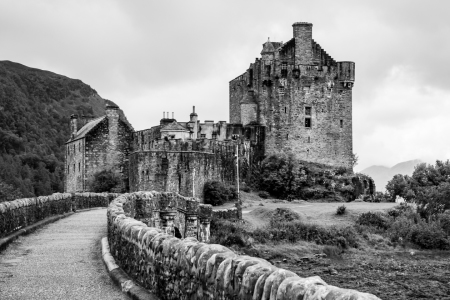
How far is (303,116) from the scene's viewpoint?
67062 mm

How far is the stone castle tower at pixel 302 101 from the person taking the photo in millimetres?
66375

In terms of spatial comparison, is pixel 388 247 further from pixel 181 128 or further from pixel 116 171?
pixel 116 171

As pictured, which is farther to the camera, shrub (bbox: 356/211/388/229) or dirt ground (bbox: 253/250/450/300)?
shrub (bbox: 356/211/388/229)

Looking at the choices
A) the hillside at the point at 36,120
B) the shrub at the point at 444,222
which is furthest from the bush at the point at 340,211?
the hillside at the point at 36,120

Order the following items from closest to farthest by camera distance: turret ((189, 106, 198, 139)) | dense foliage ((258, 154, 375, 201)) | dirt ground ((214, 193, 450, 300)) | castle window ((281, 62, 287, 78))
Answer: dirt ground ((214, 193, 450, 300)), dense foliage ((258, 154, 375, 201)), turret ((189, 106, 198, 139)), castle window ((281, 62, 287, 78))

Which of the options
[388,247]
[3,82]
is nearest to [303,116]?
[388,247]

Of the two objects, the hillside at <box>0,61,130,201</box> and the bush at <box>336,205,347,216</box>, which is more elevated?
the hillside at <box>0,61,130,201</box>

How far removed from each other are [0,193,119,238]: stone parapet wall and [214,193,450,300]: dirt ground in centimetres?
1215

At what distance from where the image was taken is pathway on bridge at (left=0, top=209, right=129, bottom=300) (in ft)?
37.1

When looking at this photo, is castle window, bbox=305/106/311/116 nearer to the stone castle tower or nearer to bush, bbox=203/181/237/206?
the stone castle tower

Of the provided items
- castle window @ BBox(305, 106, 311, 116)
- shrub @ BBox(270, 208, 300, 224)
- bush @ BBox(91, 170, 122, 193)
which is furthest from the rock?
castle window @ BBox(305, 106, 311, 116)

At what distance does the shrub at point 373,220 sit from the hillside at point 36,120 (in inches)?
1861

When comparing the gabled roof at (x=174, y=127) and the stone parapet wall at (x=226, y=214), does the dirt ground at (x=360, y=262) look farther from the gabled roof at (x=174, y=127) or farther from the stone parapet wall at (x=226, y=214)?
the gabled roof at (x=174, y=127)

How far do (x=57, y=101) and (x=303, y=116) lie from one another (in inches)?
3402
